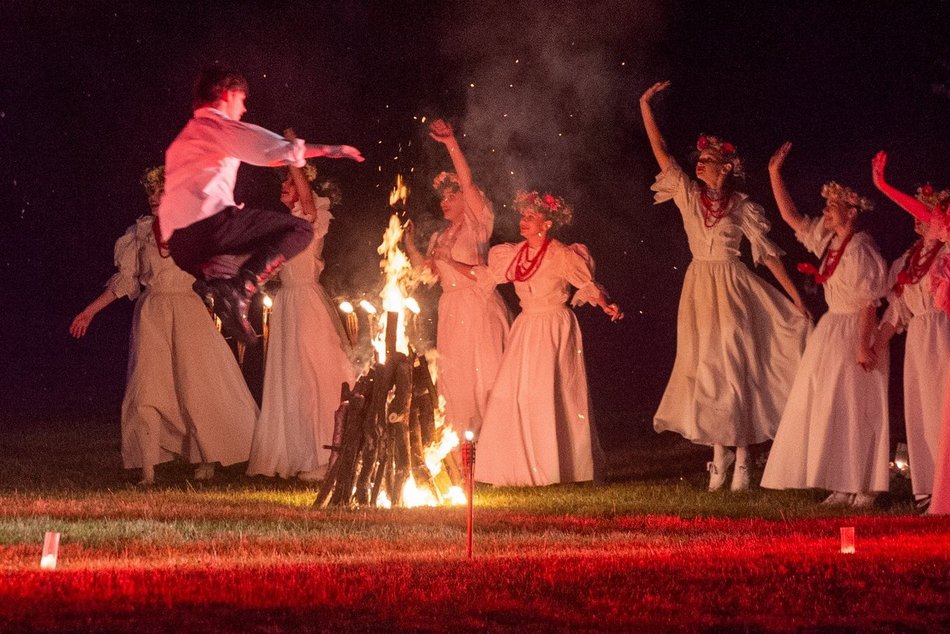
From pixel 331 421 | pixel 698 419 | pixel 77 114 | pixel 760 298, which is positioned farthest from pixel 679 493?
pixel 77 114

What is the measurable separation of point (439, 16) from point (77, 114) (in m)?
5.23

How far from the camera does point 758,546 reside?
896 cm

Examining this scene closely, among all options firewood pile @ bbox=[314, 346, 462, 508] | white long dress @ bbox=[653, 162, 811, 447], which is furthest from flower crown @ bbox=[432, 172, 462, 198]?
firewood pile @ bbox=[314, 346, 462, 508]

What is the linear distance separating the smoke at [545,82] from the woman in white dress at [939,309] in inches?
245

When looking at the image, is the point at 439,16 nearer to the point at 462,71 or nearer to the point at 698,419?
the point at 462,71

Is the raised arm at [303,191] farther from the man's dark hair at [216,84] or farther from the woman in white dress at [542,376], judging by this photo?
the man's dark hair at [216,84]

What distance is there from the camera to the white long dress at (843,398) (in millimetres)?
12234

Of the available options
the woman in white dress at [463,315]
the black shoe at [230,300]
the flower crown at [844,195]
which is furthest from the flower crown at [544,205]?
the black shoe at [230,300]

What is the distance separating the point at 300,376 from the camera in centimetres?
1461

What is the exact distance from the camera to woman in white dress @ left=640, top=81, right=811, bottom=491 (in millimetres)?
13367

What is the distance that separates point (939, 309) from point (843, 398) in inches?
39.2

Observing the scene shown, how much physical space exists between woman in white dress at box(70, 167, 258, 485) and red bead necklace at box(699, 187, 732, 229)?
15.1 feet

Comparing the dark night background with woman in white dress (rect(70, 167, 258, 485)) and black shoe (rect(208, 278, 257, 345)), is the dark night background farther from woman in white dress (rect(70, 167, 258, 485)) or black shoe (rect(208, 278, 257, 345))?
black shoe (rect(208, 278, 257, 345))

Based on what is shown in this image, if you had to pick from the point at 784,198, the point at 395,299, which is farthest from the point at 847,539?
the point at 784,198
